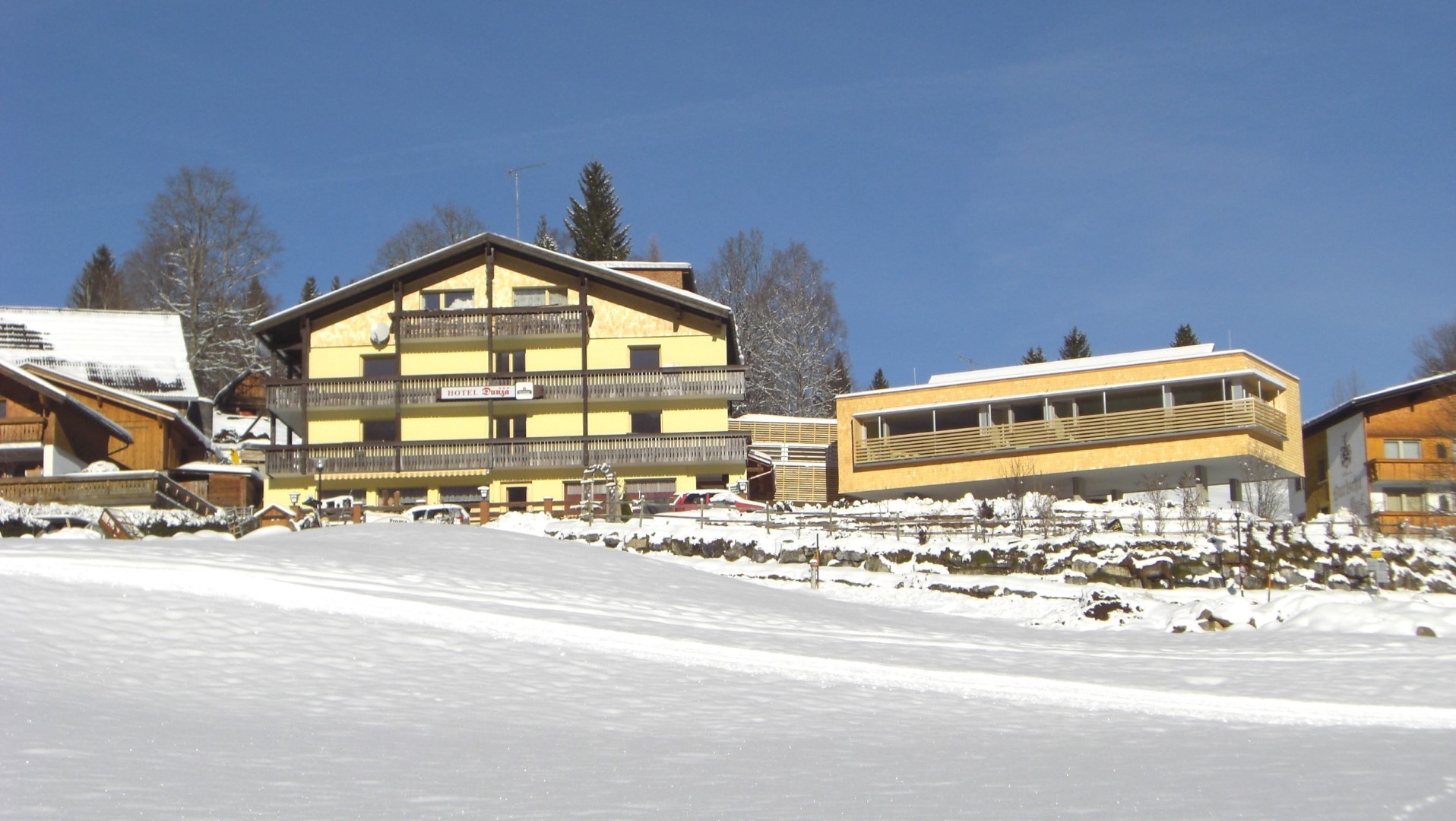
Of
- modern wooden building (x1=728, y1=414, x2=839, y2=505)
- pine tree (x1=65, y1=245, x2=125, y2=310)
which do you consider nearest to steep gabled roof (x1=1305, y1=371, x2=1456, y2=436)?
modern wooden building (x1=728, y1=414, x2=839, y2=505)

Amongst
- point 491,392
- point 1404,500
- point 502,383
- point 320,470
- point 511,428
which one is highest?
point 502,383

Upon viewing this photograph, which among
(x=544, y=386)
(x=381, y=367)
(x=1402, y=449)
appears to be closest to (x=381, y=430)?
(x=381, y=367)

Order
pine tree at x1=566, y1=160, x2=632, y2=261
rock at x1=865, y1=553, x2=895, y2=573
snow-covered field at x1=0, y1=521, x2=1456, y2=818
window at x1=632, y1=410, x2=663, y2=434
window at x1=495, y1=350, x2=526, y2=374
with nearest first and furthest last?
snow-covered field at x1=0, y1=521, x2=1456, y2=818 → rock at x1=865, y1=553, x2=895, y2=573 → window at x1=632, y1=410, x2=663, y2=434 → window at x1=495, y1=350, x2=526, y2=374 → pine tree at x1=566, y1=160, x2=632, y2=261

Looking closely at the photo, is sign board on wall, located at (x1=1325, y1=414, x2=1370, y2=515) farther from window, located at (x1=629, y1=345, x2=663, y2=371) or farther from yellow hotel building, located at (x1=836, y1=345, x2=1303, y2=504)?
window, located at (x1=629, y1=345, x2=663, y2=371)

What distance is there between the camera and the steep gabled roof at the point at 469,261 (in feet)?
157

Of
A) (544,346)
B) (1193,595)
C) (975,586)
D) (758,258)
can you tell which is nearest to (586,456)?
(544,346)

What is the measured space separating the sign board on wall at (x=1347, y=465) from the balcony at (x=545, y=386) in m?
22.7

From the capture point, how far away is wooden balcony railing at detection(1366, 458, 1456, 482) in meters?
47.9

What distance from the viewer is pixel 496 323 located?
4797cm

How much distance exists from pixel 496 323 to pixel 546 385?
3040 mm

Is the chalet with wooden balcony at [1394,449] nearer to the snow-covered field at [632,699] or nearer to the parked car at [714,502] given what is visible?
the parked car at [714,502]

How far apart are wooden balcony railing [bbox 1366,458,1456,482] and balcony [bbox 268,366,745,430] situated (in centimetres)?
2286

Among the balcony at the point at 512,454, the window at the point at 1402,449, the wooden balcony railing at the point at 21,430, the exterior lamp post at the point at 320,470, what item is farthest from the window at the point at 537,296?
the window at the point at 1402,449

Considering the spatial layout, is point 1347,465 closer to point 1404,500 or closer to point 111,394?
point 1404,500
